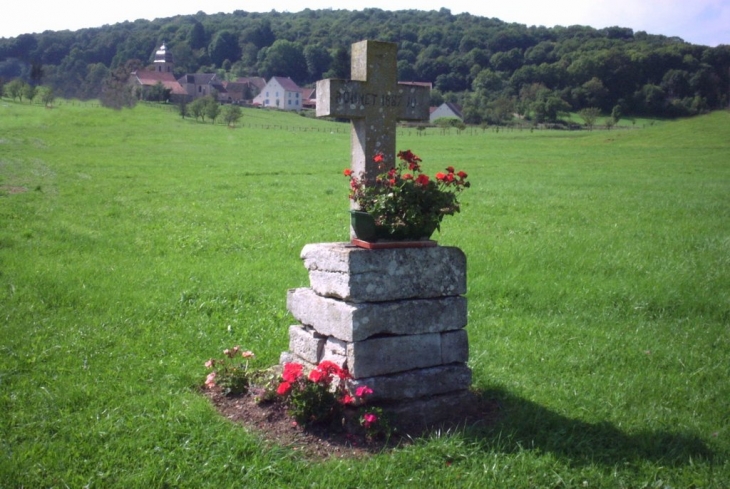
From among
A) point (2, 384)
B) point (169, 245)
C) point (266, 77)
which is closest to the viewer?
point (2, 384)

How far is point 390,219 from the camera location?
229 inches

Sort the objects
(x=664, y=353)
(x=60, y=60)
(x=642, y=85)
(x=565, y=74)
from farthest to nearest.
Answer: (x=60, y=60) < (x=565, y=74) < (x=642, y=85) < (x=664, y=353)

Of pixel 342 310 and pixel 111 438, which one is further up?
pixel 342 310

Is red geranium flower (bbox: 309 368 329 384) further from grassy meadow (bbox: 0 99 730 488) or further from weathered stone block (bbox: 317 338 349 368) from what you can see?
grassy meadow (bbox: 0 99 730 488)

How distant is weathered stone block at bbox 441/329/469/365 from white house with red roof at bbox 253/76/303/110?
4407 inches

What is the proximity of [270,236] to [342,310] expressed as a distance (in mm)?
9070

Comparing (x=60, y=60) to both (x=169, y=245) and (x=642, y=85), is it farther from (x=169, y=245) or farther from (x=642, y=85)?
(x=169, y=245)

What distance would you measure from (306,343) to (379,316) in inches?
38.3

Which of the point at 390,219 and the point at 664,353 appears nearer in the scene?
the point at 390,219


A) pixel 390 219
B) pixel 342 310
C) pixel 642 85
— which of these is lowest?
pixel 342 310

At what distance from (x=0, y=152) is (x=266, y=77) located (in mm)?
107079

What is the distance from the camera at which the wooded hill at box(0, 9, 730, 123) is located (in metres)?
60.2

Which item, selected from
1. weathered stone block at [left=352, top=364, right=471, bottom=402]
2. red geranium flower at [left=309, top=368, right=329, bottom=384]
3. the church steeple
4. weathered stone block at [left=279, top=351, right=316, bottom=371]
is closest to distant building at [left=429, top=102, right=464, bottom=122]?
the church steeple

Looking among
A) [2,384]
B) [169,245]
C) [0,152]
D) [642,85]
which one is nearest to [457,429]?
[2,384]
